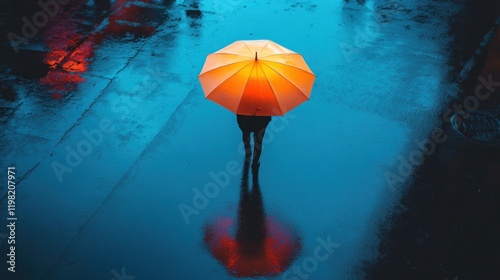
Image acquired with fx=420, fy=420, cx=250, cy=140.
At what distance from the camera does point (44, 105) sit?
849 centimetres

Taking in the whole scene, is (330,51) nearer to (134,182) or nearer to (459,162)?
(459,162)

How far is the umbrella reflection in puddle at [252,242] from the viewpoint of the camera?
6.17 m

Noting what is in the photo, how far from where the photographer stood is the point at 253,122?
262 inches

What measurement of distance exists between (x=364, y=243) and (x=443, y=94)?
4249 millimetres

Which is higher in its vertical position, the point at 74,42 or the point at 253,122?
the point at 253,122

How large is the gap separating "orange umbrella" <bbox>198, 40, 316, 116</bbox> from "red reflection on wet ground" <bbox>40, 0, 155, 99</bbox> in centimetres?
411

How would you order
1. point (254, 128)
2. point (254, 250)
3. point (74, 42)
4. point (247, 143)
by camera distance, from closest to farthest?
point (254, 250) < point (254, 128) < point (247, 143) < point (74, 42)

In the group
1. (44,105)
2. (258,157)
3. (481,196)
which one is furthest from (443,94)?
(44,105)

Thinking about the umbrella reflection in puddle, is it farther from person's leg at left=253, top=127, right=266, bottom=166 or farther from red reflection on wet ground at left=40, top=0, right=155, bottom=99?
red reflection on wet ground at left=40, top=0, right=155, bottom=99

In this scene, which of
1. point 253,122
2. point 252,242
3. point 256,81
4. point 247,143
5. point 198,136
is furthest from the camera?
point 198,136

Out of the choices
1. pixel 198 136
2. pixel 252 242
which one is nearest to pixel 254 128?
pixel 198 136

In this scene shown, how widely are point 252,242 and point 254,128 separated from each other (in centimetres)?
180

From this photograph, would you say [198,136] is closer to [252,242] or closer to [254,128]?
[254,128]

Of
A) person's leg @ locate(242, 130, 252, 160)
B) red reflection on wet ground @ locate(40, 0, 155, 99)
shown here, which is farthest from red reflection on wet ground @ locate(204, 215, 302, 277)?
red reflection on wet ground @ locate(40, 0, 155, 99)
